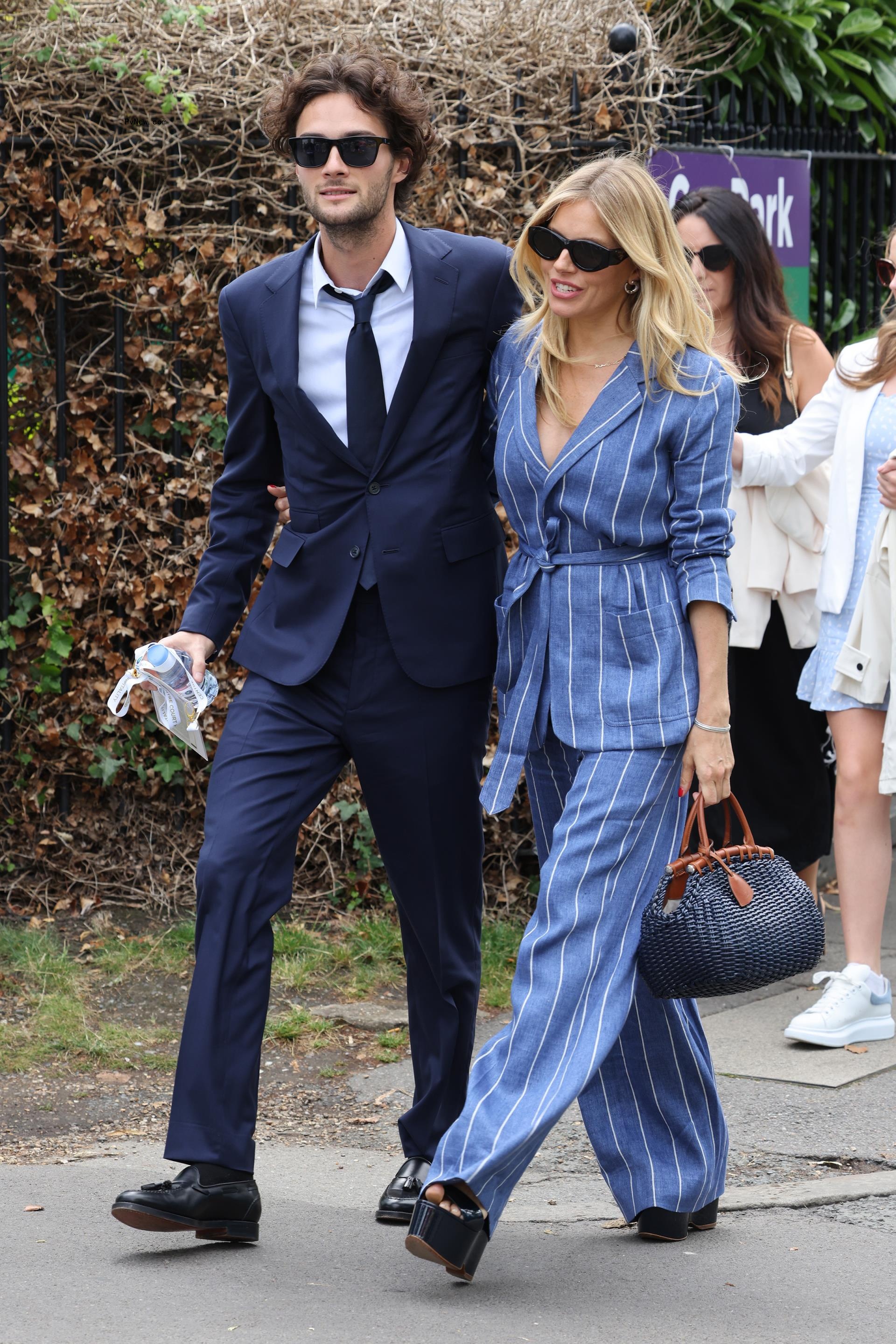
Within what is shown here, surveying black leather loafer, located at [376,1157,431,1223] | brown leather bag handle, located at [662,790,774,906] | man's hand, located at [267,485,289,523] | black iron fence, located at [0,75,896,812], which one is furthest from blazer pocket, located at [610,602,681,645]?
black iron fence, located at [0,75,896,812]

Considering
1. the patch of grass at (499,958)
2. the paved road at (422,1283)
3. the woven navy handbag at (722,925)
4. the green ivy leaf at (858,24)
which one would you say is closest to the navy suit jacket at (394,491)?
the woven navy handbag at (722,925)

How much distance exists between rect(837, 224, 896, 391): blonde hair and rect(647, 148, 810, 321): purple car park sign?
1233mm

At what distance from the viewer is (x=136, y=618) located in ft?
19.3

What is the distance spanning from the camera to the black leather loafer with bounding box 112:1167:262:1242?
10.9ft

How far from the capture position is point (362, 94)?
3.73m

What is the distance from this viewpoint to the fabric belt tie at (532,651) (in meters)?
3.49

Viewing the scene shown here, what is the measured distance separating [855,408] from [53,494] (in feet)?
8.34

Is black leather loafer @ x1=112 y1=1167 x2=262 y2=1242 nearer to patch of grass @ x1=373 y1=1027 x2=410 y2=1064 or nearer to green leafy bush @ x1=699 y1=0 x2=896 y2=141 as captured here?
patch of grass @ x1=373 y1=1027 x2=410 y2=1064

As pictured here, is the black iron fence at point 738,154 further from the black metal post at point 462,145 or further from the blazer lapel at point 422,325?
the blazer lapel at point 422,325

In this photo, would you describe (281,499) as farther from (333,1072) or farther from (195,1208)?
(333,1072)

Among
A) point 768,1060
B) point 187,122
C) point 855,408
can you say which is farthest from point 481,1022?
point 187,122

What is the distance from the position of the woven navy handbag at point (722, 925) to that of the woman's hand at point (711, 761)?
28 millimetres

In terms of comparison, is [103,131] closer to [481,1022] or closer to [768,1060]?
[481,1022]

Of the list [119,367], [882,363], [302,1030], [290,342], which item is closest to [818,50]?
[882,363]
